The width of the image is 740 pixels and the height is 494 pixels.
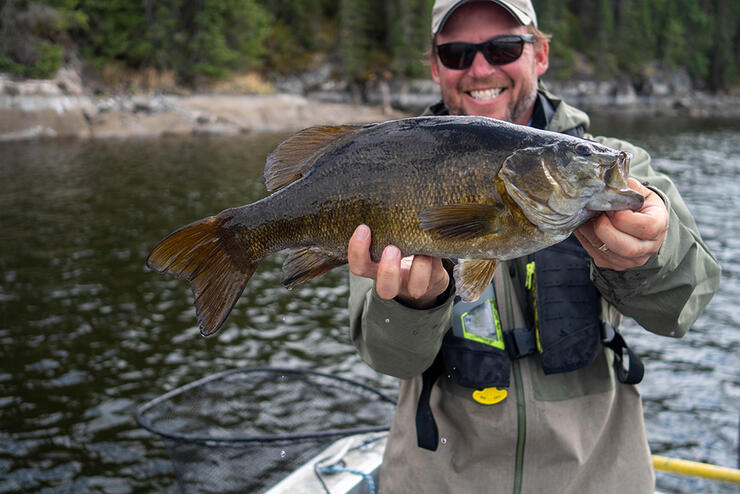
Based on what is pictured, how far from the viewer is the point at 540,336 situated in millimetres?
2760

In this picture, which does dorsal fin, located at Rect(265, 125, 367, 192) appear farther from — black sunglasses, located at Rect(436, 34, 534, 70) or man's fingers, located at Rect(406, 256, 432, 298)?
black sunglasses, located at Rect(436, 34, 534, 70)

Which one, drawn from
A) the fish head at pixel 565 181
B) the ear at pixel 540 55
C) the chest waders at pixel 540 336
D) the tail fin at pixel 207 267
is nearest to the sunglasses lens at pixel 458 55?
the ear at pixel 540 55

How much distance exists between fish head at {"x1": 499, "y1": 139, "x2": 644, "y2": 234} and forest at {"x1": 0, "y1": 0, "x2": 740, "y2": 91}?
39700 mm

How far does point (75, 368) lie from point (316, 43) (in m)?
55.2

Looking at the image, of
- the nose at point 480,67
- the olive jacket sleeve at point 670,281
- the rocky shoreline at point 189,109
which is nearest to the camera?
the olive jacket sleeve at point 670,281

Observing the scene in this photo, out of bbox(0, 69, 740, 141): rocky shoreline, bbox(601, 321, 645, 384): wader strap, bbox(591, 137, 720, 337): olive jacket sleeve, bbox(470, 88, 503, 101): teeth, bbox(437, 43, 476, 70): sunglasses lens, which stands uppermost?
bbox(437, 43, 476, 70): sunglasses lens

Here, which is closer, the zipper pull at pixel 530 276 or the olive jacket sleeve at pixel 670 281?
the olive jacket sleeve at pixel 670 281

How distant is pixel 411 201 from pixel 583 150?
0.62 m

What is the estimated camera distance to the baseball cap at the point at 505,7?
3.19 meters

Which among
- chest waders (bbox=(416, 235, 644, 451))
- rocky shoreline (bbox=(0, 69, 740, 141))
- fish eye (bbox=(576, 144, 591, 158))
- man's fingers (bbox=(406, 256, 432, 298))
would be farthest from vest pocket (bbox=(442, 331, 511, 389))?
rocky shoreline (bbox=(0, 69, 740, 141))

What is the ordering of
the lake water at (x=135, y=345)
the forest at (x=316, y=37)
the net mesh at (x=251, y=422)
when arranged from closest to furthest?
the net mesh at (x=251, y=422), the lake water at (x=135, y=345), the forest at (x=316, y=37)

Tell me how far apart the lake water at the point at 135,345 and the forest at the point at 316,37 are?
26255 millimetres

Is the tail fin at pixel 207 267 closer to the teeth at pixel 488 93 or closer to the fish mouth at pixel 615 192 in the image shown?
the fish mouth at pixel 615 192

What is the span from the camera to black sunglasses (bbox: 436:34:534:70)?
320 cm
